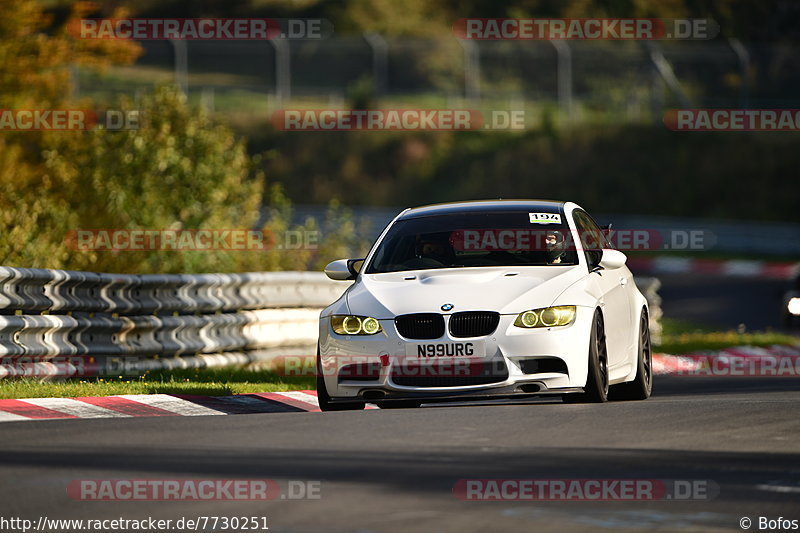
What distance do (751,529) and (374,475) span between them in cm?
199

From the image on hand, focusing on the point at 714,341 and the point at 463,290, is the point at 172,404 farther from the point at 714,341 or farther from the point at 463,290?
the point at 714,341

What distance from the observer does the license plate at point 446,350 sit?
36.6 ft

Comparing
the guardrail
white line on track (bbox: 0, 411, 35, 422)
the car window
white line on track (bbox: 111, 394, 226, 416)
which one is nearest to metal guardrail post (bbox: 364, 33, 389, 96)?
the guardrail

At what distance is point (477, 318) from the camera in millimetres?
11273

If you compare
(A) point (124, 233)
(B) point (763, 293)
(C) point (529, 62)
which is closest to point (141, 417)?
(A) point (124, 233)

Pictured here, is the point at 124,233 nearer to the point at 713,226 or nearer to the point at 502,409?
the point at 502,409

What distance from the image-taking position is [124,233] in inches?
856

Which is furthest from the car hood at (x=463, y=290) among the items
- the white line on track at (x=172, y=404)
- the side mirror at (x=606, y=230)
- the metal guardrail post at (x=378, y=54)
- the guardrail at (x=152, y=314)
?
the metal guardrail post at (x=378, y=54)

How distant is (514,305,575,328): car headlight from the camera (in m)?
11.3

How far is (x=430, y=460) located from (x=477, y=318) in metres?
3.11

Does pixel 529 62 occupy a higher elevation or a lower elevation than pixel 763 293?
higher

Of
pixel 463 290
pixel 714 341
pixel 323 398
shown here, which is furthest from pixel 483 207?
pixel 714 341

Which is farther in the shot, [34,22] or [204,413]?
[34,22]

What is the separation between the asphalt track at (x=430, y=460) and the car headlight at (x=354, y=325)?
691 millimetres
